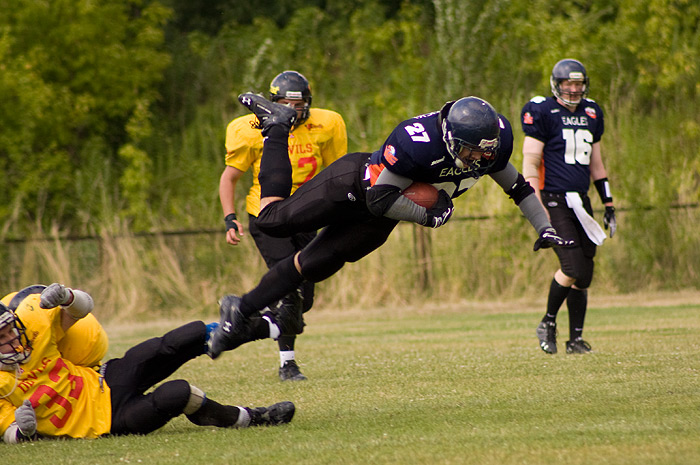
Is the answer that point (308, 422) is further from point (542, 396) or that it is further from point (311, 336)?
point (311, 336)

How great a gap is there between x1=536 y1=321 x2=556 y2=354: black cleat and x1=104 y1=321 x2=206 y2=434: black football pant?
3.35 metres

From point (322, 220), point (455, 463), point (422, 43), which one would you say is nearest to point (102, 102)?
point (422, 43)

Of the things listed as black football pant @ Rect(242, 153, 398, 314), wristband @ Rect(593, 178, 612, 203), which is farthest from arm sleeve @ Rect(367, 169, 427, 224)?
wristband @ Rect(593, 178, 612, 203)

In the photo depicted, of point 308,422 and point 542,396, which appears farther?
point 542,396

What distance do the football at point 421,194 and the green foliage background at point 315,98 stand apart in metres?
9.08

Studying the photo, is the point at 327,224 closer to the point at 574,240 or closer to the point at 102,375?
the point at 102,375

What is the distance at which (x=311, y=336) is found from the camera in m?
10.6

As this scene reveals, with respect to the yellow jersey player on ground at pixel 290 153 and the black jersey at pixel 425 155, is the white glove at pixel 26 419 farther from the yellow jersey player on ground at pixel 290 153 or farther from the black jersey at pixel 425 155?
the yellow jersey player on ground at pixel 290 153

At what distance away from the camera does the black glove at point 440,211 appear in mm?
4926

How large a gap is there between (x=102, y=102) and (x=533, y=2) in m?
11.0

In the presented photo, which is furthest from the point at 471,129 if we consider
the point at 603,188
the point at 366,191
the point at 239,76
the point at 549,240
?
the point at 239,76

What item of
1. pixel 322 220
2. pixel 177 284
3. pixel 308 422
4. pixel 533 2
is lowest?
pixel 177 284

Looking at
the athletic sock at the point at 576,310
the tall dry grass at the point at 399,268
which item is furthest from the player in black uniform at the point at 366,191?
the tall dry grass at the point at 399,268

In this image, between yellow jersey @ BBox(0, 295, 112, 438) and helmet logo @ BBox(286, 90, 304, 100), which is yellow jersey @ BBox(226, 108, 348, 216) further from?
yellow jersey @ BBox(0, 295, 112, 438)
